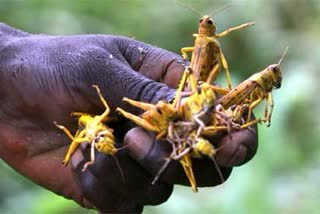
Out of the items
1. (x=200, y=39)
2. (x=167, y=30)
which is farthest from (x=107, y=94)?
(x=167, y=30)

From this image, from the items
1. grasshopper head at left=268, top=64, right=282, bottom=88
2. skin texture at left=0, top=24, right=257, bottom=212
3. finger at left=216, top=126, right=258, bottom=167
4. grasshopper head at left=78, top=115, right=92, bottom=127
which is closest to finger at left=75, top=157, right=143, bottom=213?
skin texture at left=0, top=24, right=257, bottom=212

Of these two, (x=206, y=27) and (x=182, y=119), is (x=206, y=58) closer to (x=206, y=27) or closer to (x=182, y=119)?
(x=206, y=27)

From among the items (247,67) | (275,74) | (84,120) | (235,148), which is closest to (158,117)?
(235,148)

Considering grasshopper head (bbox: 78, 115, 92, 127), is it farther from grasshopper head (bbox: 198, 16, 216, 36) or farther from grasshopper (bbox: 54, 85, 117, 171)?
grasshopper head (bbox: 198, 16, 216, 36)

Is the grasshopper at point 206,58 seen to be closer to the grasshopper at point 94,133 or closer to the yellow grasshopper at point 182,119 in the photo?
the yellow grasshopper at point 182,119

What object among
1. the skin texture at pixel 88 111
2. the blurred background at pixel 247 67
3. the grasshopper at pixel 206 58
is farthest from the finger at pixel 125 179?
the blurred background at pixel 247 67
